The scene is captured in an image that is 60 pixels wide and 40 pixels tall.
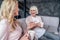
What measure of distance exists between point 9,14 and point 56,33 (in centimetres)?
214

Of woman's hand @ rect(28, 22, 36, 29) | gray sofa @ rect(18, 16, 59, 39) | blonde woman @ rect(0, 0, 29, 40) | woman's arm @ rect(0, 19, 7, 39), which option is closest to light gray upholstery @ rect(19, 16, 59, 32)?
gray sofa @ rect(18, 16, 59, 39)

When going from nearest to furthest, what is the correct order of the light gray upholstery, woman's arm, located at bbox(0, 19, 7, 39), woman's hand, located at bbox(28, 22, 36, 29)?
woman's arm, located at bbox(0, 19, 7, 39) < woman's hand, located at bbox(28, 22, 36, 29) < the light gray upholstery

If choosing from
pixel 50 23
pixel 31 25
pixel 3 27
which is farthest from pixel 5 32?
pixel 50 23

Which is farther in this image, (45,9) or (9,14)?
(45,9)

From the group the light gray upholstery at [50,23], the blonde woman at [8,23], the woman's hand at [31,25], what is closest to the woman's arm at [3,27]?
the blonde woman at [8,23]

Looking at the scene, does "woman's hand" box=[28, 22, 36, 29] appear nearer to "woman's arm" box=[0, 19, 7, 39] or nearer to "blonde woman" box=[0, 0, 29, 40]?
"blonde woman" box=[0, 0, 29, 40]

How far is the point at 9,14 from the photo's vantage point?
2.67ft

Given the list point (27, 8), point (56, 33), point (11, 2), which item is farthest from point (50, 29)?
point (11, 2)

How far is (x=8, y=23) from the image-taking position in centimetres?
79

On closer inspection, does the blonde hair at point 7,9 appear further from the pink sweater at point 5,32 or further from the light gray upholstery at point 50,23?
the light gray upholstery at point 50,23

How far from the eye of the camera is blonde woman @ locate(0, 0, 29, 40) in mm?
765

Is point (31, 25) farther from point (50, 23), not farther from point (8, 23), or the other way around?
point (8, 23)

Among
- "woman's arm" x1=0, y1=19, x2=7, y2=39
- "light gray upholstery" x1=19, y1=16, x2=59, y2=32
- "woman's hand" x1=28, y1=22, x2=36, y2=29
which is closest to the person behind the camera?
"woman's arm" x1=0, y1=19, x2=7, y2=39

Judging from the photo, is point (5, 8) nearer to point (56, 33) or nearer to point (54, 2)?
point (56, 33)
